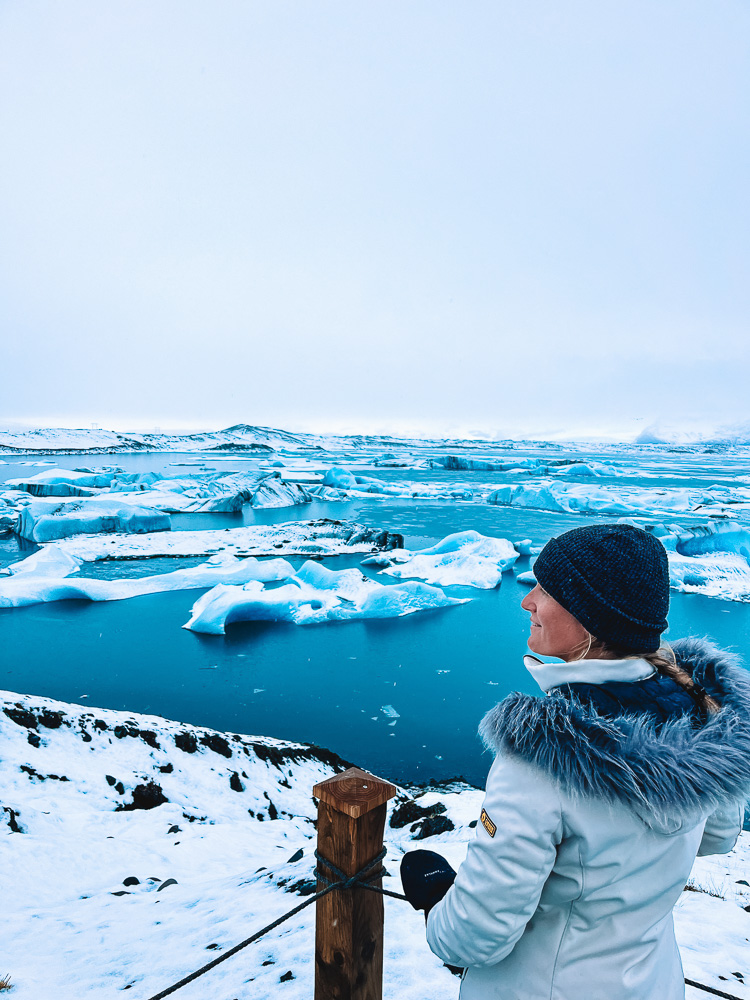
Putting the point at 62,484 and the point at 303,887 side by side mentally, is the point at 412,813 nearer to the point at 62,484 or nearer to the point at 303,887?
the point at 303,887

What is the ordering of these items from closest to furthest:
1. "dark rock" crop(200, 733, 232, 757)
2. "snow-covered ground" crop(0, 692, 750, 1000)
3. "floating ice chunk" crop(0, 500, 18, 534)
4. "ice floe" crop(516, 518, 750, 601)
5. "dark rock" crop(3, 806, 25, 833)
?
"snow-covered ground" crop(0, 692, 750, 1000), "dark rock" crop(3, 806, 25, 833), "dark rock" crop(200, 733, 232, 757), "ice floe" crop(516, 518, 750, 601), "floating ice chunk" crop(0, 500, 18, 534)

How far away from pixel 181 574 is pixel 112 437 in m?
58.9

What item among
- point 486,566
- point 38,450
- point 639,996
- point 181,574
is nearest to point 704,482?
point 486,566

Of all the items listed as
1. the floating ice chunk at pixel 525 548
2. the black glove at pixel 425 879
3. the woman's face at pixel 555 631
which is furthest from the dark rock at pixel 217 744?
the floating ice chunk at pixel 525 548

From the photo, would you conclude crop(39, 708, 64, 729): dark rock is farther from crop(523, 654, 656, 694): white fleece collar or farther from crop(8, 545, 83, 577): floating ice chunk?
crop(8, 545, 83, 577): floating ice chunk

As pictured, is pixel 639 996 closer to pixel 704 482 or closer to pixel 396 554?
pixel 396 554

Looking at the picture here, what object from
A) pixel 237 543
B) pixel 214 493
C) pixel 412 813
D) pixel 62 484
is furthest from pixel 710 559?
pixel 62 484

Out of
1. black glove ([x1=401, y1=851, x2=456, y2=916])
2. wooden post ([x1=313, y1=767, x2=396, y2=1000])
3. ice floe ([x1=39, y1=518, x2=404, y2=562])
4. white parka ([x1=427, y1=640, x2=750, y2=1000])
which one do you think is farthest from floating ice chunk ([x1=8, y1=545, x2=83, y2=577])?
white parka ([x1=427, y1=640, x2=750, y2=1000])

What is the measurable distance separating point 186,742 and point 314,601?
4215 mm

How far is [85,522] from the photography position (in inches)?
512

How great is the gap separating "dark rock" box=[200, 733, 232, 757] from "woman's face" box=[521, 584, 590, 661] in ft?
11.7

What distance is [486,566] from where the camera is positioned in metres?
9.77

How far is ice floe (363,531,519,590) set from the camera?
9491 mm

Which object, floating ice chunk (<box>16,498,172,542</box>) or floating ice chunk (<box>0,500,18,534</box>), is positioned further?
floating ice chunk (<box>0,500,18,534</box>)
